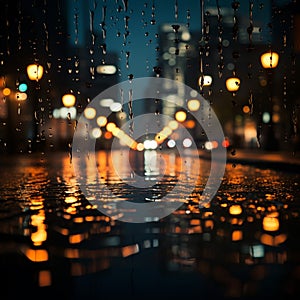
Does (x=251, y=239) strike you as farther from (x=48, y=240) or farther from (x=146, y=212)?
(x=146, y=212)

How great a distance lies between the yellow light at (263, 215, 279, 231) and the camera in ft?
26.5

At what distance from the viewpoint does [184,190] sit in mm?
14344

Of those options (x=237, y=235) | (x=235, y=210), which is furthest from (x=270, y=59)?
(x=237, y=235)

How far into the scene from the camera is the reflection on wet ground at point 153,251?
15.5 ft

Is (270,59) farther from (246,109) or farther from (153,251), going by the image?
(246,109)

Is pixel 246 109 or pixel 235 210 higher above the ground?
pixel 246 109

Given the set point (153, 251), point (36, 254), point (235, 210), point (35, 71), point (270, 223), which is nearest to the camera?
point (36, 254)

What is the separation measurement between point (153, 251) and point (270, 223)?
272cm

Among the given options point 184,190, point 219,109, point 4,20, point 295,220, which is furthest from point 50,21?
point 295,220

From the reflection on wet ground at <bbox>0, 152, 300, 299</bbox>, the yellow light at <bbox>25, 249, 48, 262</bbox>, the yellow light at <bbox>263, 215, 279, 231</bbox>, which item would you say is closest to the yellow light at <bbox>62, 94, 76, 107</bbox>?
the reflection on wet ground at <bbox>0, 152, 300, 299</bbox>

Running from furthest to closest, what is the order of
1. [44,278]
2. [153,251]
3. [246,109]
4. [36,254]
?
[246,109] → [153,251] → [36,254] → [44,278]

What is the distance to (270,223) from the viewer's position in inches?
336

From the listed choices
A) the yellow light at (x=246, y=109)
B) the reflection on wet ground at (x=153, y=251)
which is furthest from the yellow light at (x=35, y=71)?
the yellow light at (x=246, y=109)

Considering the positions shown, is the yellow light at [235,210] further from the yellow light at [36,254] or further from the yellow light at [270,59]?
the yellow light at [270,59]
